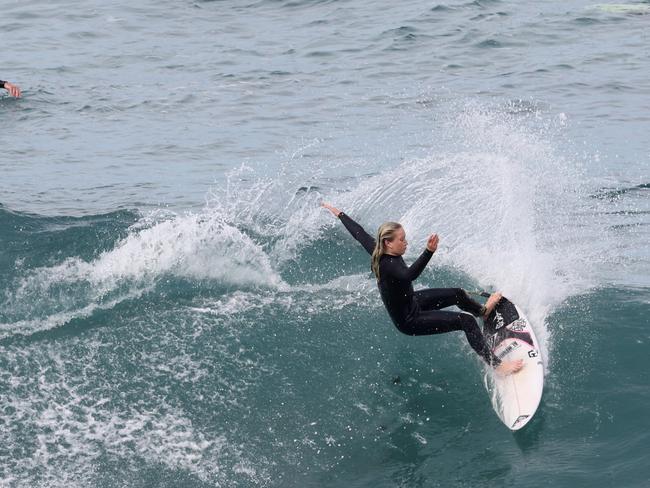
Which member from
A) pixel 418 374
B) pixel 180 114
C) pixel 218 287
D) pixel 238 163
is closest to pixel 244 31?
pixel 180 114

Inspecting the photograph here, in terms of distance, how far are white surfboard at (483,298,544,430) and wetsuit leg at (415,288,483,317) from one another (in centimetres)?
31

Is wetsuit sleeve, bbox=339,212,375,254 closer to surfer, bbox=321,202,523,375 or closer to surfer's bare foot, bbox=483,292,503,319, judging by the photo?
surfer, bbox=321,202,523,375

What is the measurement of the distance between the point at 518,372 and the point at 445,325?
894mm

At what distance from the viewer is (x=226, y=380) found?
34.4ft

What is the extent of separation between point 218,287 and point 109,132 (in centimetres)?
1045

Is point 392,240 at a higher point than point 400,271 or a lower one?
higher

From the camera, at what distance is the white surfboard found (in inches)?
385

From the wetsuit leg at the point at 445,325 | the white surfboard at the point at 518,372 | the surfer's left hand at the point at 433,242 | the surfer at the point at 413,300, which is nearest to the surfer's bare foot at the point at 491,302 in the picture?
the surfer at the point at 413,300

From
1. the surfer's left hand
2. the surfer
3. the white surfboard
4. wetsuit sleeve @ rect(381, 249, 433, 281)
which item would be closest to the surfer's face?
the surfer

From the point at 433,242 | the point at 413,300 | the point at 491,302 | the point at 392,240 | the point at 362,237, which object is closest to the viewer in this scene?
the point at 433,242

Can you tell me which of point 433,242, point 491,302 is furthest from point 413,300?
point 433,242

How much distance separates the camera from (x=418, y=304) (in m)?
10.3

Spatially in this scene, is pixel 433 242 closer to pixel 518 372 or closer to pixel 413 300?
pixel 413 300

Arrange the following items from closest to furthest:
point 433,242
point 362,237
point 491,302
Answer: point 433,242
point 362,237
point 491,302
